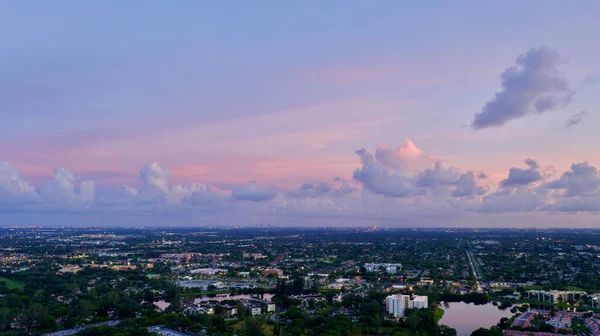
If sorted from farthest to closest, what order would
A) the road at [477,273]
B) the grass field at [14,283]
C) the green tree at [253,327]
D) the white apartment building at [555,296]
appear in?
the road at [477,273], the grass field at [14,283], the white apartment building at [555,296], the green tree at [253,327]

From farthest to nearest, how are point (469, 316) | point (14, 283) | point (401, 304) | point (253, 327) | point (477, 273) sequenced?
point (477, 273)
point (14, 283)
point (469, 316)
point (401, 304)
point (253, 327)

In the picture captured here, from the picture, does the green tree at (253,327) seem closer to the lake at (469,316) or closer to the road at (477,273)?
the lake at (469,316)

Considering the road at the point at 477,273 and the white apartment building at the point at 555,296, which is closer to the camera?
the white apartment building at the point at 555,296

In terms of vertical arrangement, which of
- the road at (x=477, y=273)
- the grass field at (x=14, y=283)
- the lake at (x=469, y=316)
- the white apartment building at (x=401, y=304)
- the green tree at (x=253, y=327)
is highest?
the green tree at (x=253, y=327)

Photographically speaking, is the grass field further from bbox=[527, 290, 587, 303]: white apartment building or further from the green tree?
bbox=[527, 290, 587, 303]: white apartment building

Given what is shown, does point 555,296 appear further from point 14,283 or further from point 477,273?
point 14,283

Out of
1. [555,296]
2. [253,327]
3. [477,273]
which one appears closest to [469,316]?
[555,296]

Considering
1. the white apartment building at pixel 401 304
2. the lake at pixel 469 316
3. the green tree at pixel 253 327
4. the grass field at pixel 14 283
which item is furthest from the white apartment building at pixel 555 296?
the grass field at pixel 14 283
